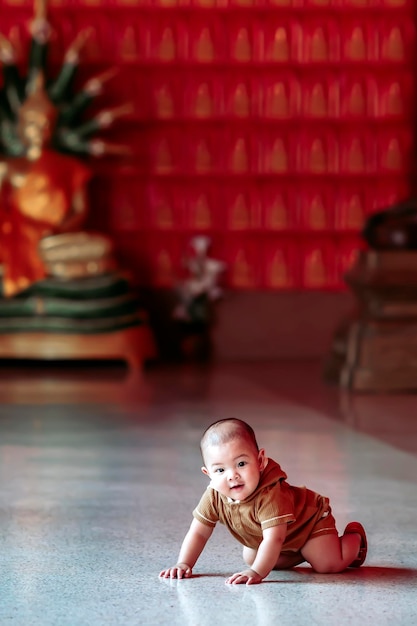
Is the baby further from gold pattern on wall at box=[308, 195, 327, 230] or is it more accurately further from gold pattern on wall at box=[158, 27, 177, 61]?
gold pattern on wall at box=[158, 27, 177, 61]

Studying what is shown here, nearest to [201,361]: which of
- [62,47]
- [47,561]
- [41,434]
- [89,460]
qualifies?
[62,47]

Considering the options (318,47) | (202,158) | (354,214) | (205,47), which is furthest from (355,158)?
(205,47)

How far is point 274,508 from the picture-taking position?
179 cm

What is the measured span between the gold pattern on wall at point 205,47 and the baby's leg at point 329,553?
459 cm

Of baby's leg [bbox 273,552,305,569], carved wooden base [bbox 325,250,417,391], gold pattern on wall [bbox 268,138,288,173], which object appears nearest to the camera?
baby's leg [bbox 273,552,305,569]

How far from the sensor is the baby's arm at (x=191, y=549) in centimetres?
185

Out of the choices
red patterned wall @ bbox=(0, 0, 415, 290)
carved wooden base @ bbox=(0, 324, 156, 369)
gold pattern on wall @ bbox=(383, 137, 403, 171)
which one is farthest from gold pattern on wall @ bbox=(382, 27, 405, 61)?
carved wooden base @ bbox=(0, 324, 156, 369)

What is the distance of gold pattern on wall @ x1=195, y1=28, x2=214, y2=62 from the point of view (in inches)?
241

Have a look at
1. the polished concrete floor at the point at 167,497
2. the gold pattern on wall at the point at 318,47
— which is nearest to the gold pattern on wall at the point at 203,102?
the gold pattern on wall at the point at 318,47

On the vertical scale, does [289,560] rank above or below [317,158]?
below

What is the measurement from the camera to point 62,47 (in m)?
6.12

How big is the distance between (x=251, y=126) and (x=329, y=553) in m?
4.55

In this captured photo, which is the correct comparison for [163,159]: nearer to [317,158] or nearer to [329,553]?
[317,158]

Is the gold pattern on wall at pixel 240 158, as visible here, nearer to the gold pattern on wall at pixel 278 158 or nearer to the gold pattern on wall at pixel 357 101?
the gold pattern on wall at pixel 278 158
